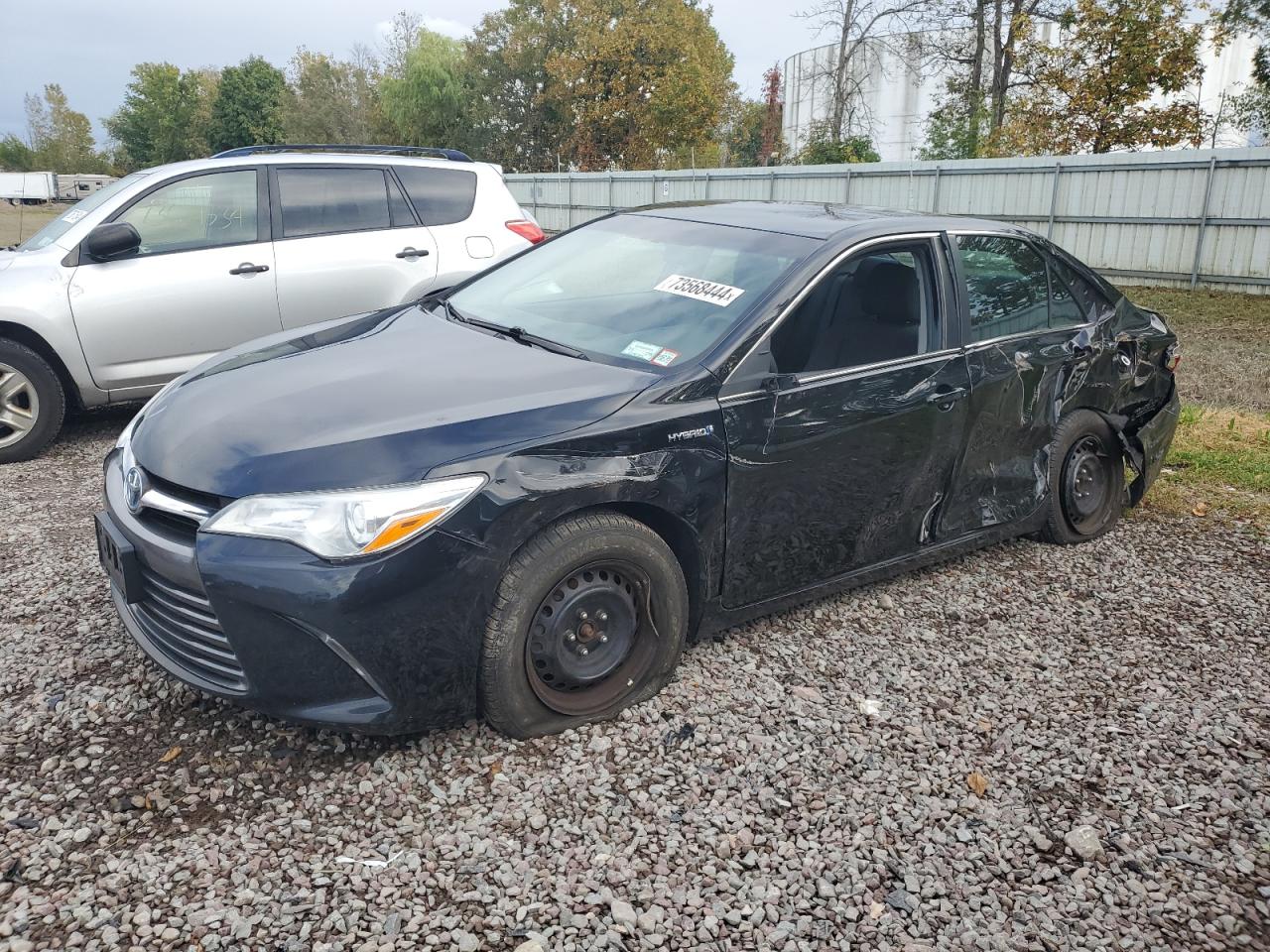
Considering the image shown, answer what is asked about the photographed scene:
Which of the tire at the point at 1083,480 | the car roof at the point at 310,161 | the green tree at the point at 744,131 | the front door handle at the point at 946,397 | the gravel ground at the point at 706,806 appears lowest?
the gravel ground at the point at 706,806

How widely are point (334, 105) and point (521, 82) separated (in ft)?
57.2

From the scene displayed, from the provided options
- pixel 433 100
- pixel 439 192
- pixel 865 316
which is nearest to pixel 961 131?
pixel 439 192

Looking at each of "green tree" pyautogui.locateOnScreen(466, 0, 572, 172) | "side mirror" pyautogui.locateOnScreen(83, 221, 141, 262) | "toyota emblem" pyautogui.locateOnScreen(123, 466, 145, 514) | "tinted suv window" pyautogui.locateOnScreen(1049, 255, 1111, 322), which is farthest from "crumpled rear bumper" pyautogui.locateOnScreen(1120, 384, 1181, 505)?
"green tree" pyautogui.locateOnScreen(466, 0, 572, 172)

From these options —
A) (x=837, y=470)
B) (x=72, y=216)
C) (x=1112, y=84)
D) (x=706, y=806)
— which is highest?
(x=1112, y=84)

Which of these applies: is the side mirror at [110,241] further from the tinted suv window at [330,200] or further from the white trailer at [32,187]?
the white trailer at [32,187]

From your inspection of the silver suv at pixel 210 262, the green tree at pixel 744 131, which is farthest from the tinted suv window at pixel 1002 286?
the green tree at pixel 744 131

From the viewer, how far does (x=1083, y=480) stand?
4.96 meters

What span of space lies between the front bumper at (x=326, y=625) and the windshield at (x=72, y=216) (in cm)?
424

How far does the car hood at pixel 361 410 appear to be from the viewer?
9.12 feet

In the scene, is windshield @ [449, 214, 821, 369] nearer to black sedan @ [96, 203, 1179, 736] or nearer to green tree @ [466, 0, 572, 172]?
black sedan @ [96, 203, 1179, 736]

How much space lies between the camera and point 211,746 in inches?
119

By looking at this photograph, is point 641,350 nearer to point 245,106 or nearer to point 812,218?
point 812,218

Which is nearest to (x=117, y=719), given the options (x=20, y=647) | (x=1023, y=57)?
(x=20, y=647)

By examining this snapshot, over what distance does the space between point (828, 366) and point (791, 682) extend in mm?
1149
